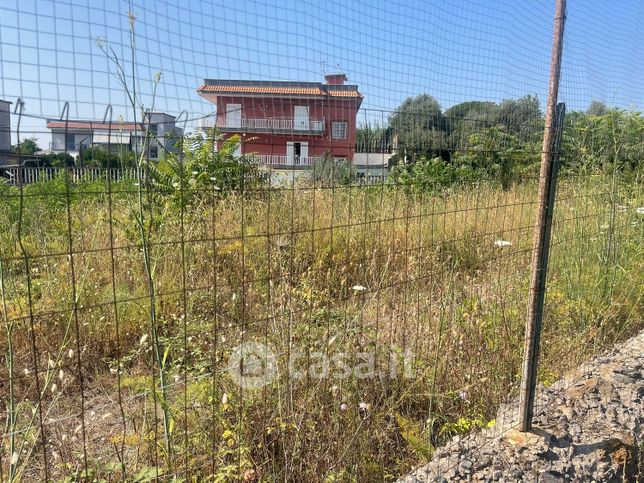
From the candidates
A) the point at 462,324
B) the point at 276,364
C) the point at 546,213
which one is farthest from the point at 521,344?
the point at 276,364

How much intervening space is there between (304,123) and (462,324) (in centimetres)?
179

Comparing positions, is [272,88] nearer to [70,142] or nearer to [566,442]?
[70,142]

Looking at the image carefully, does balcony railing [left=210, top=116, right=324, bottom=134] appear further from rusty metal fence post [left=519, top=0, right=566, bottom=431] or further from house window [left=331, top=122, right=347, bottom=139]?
rusty metal fence post [left=519, top=0, right=566, bottom=431]

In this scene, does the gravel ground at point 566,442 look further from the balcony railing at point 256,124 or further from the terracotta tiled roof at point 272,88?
the terracotta tiled roof at point 272,88

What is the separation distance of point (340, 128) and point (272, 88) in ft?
1.29

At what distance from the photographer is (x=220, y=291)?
12.4 feet

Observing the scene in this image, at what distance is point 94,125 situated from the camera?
159 centimetres

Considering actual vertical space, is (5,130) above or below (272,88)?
below

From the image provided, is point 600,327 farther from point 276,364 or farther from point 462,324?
point 276,364

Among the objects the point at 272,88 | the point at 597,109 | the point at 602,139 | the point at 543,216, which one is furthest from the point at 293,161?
the point at 602,139
